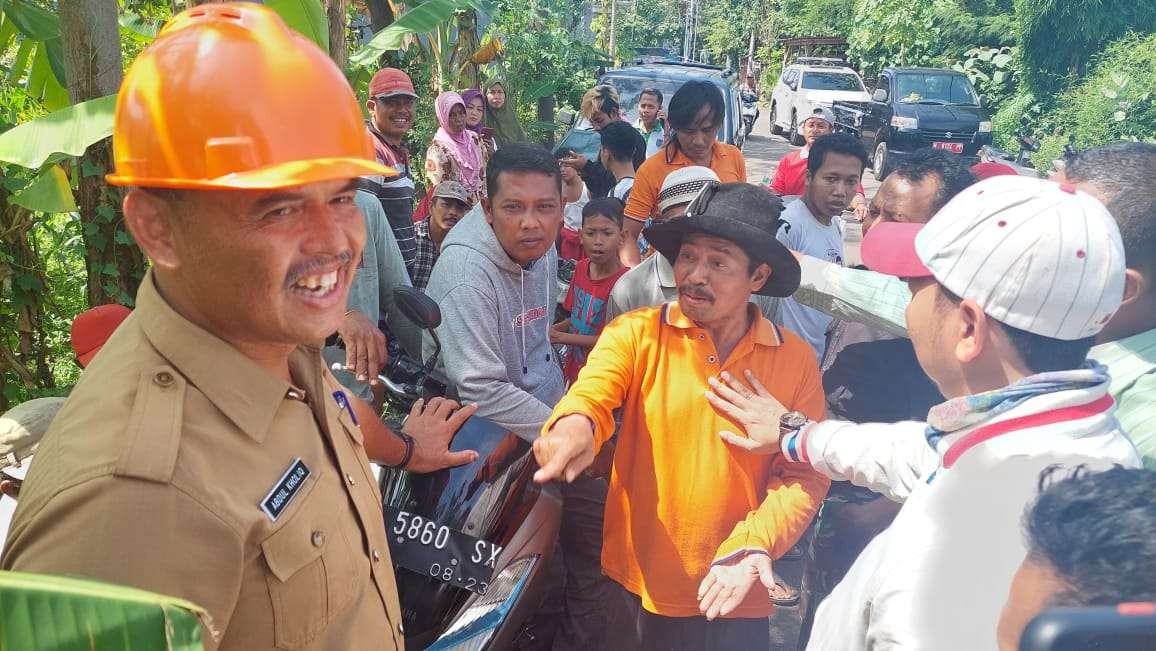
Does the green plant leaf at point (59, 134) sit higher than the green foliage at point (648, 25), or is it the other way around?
the green plant leaf at point (59, 134)

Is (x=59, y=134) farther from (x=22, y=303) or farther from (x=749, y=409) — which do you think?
(x=749, y=409)

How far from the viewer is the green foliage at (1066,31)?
672 inches

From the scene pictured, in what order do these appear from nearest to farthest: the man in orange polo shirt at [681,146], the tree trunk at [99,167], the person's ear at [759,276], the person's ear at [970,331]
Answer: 1. the person's ear at [970,331]
2. the person's ear at [759,276]
3. the tree trunk at [99,167]
4. the man in orange polo shirt at [681,146]

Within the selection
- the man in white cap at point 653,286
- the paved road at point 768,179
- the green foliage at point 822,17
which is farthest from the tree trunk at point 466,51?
the green foliage at point 822,17

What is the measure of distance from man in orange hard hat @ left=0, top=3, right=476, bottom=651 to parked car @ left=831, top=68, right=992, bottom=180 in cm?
1551

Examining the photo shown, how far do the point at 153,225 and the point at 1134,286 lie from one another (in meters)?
2.19

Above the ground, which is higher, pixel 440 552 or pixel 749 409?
pixel 749 409

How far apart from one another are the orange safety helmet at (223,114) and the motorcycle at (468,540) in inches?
46.3

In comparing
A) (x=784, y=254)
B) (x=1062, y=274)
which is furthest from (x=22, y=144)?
(x=1062, y=274)

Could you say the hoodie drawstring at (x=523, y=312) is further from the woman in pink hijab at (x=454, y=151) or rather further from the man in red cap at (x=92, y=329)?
the woman in pink hijab at (x=454, y=151)

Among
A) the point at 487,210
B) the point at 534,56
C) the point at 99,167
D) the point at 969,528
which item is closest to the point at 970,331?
the point at 969,528

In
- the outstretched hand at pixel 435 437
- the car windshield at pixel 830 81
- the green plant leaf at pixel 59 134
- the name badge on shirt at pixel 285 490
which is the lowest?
the car windshield at pixel 830 81

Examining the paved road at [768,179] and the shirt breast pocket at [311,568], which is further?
the paved road at [768,179]

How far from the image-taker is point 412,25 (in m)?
5.48
